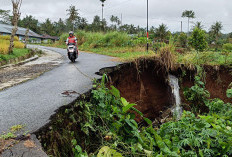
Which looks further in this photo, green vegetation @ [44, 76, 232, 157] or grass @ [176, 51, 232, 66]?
grass @ [176, 51, 232, 66]

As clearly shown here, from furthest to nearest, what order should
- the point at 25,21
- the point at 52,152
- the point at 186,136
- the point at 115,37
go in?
1. the point at 25,21
2. the point at 115,37
3. the point at 186,136
4. the point at 52,152

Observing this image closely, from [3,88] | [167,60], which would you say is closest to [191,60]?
[167,60]

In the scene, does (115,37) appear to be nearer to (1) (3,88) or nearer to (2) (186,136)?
(1) (3,88)

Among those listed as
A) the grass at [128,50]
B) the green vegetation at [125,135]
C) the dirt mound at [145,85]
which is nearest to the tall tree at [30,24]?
the grass at [128,50]

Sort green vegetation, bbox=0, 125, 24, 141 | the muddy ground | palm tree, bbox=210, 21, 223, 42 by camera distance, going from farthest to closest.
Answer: palm tree, bbox=210, 21, 223, 42, the muddy ground, green vegetation, bbox=0, 125, 24, 141

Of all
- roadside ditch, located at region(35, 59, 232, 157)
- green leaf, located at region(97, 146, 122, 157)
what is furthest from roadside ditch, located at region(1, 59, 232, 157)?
green leaf, located at region(97, 146, 122, 157)

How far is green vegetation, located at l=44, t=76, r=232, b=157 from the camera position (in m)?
2.32

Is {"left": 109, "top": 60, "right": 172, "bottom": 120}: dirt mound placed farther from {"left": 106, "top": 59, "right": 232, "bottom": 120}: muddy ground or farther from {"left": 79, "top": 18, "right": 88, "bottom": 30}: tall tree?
{"left": 79, "top": 18, "right": 88, "bottom": 30}: tall tree

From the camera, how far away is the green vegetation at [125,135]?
2324mm

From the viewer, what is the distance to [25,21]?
6662 cm

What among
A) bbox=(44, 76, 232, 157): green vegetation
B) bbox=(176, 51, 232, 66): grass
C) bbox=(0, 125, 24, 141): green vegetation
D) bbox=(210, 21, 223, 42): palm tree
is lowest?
bbox=(44, 76, 232, 157): green vegetation

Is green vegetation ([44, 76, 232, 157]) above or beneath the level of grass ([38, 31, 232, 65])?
beneath

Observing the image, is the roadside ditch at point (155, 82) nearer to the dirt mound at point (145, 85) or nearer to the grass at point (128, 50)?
the dirt mound at point (145, 85)

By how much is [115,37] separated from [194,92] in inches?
408
